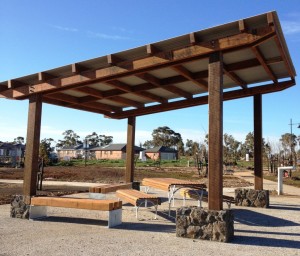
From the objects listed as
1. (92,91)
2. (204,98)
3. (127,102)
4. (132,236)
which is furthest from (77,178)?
(132,236)

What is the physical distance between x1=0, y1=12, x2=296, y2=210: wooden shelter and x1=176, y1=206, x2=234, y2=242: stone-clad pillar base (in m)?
0.20

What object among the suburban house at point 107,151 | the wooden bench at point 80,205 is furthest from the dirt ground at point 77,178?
the suburban house at point 107,151

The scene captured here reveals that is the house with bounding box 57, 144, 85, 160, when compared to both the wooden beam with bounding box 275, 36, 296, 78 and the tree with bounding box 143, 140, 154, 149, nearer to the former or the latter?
the tree with bounding box 143, 140, 154, 149

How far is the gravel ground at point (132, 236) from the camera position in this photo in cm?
490

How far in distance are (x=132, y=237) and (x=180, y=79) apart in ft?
14.1

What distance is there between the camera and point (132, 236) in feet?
19.2

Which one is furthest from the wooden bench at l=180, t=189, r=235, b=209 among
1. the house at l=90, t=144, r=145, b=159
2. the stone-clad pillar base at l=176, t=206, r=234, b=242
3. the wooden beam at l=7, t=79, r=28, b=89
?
the house at l=90, t=144, r=145, b=159

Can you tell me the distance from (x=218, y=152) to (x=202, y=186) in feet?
8.58

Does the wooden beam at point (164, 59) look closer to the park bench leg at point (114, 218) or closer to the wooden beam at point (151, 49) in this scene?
the wooden beam at point (151, 49)

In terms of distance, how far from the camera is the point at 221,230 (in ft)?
18.2

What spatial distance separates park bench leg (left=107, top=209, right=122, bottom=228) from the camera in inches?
262

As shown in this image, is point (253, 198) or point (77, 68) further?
point (253, 198)

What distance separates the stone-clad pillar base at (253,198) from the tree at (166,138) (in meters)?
73.8

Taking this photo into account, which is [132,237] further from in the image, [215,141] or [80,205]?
[215,141]
